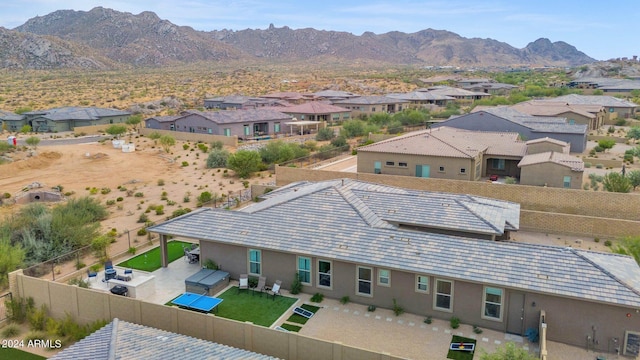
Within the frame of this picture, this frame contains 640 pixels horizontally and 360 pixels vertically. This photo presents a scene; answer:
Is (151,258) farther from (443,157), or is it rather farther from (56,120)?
(56,120)

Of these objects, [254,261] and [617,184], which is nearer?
[254,261]

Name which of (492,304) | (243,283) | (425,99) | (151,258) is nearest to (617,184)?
(492,304)

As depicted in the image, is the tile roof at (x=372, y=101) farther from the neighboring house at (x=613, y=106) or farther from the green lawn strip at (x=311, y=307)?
the green lawn strip at (x=311, y=307)

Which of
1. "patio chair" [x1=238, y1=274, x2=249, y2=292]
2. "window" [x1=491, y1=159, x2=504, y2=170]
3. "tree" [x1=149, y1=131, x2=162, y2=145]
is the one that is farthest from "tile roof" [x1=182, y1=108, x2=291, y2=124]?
"patio chair" [x1=238, y1=274, x2=249, y2=292]

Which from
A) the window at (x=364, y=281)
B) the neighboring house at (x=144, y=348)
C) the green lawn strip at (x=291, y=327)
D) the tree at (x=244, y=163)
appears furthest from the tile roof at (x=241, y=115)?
the neighboring house at (x=144, y=348)

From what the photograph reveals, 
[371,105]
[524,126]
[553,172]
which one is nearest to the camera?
[553,172]
